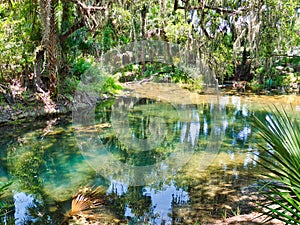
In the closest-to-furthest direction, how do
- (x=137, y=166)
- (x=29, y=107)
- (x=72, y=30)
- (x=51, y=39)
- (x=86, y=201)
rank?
(x=86, y=201)
(x=137, y=166)
(x=51, y=39)
(x=29, y=107)
(x=72, y=30)

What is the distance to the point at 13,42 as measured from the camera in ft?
30.2

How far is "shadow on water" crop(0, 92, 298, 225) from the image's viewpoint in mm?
4059

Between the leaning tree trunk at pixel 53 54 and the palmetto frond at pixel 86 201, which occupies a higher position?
the leaning tree trunk at pixel 53 54

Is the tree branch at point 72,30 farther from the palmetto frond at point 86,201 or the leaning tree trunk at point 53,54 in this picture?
the palmetto frond at point 86,201

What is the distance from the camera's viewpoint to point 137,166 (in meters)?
5.93

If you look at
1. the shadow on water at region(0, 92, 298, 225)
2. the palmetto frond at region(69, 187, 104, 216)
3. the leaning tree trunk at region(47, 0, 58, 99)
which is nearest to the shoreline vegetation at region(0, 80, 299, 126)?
the leaning tree trunk at region(47, 0, 58, 99)

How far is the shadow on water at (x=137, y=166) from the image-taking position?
406 cm

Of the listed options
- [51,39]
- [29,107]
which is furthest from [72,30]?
[29,107]

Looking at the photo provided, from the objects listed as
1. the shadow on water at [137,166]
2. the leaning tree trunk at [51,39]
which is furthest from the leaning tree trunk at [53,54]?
the shadow on water at [137,166]

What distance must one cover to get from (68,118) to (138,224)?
254 inches

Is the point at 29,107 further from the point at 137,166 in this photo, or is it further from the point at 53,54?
the point at 137,166

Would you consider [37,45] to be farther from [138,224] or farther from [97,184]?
[138,224]

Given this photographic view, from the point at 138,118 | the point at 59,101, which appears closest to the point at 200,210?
the point at 138,118

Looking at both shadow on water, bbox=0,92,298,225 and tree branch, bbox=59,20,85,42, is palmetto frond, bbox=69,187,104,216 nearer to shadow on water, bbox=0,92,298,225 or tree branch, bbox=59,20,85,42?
shadow on water, bbox=0,92,298,225
